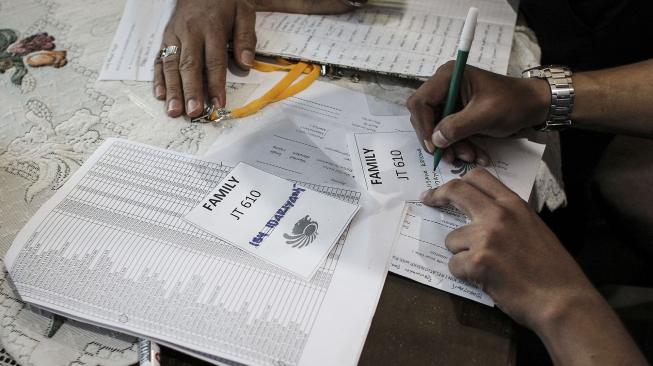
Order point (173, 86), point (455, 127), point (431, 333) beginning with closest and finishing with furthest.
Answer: point (431, 333) < point (455, 127) < point (173, 86)

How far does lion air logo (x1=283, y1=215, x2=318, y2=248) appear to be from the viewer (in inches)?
22.8

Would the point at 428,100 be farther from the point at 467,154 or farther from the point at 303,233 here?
the point at 303,233

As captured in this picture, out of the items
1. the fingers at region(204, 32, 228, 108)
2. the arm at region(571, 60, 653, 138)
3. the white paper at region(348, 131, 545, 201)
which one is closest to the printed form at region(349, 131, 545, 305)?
the white paper at region(348, 131, 545, 201)

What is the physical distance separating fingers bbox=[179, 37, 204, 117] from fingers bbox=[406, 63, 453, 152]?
0.33 m

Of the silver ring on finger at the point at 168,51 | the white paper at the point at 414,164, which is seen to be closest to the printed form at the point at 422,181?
the white paper at the point at 414,164

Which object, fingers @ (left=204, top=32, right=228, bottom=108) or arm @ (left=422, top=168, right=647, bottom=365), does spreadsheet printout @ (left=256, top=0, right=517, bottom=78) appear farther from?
arm @ (left=422, top=168, right=647, bottom=365)

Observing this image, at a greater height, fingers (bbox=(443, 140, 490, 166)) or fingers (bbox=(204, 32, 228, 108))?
fingers (bbox=(204, 32, 228, 108))

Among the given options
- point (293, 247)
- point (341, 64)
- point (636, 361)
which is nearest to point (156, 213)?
point (293, 247)

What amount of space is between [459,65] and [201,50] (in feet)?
1.44

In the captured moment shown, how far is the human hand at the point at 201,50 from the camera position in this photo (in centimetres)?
77

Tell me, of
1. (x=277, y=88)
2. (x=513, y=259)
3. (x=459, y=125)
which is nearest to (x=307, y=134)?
(x=277, y=88)

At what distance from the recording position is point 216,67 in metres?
0.79

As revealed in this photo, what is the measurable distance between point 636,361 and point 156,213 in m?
0.57

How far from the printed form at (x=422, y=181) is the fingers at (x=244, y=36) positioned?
253 millimetres
